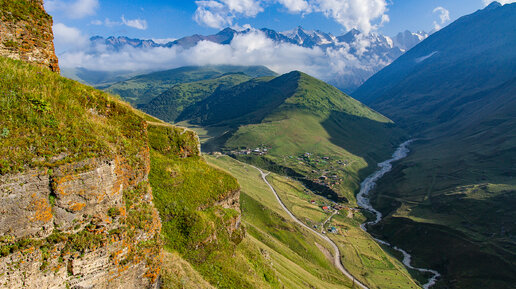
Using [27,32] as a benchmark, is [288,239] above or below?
below

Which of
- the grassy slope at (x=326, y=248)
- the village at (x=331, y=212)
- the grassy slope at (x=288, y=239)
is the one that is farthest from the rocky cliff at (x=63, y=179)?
the village at (x=331, y=212)

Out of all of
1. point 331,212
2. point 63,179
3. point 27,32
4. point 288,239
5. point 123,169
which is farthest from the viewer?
point 331,212

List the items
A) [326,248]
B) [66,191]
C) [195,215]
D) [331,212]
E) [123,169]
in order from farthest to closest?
[331,212], [326,248], [195,215], [123,169], [66,191]

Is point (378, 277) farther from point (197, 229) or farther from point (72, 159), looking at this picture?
point (72, 159)

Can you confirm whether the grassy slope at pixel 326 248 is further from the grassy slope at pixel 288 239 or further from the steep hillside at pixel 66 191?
the steep hillside at pixel 66 191

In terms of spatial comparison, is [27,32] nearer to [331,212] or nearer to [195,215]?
[195,215]

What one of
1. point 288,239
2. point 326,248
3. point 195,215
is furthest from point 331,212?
point 195,215

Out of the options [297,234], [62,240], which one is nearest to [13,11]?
[62,240]

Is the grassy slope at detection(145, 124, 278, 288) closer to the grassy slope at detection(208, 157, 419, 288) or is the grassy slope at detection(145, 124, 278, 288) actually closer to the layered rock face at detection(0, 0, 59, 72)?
the layered rock face at detection(0, 0, 59, 72)
